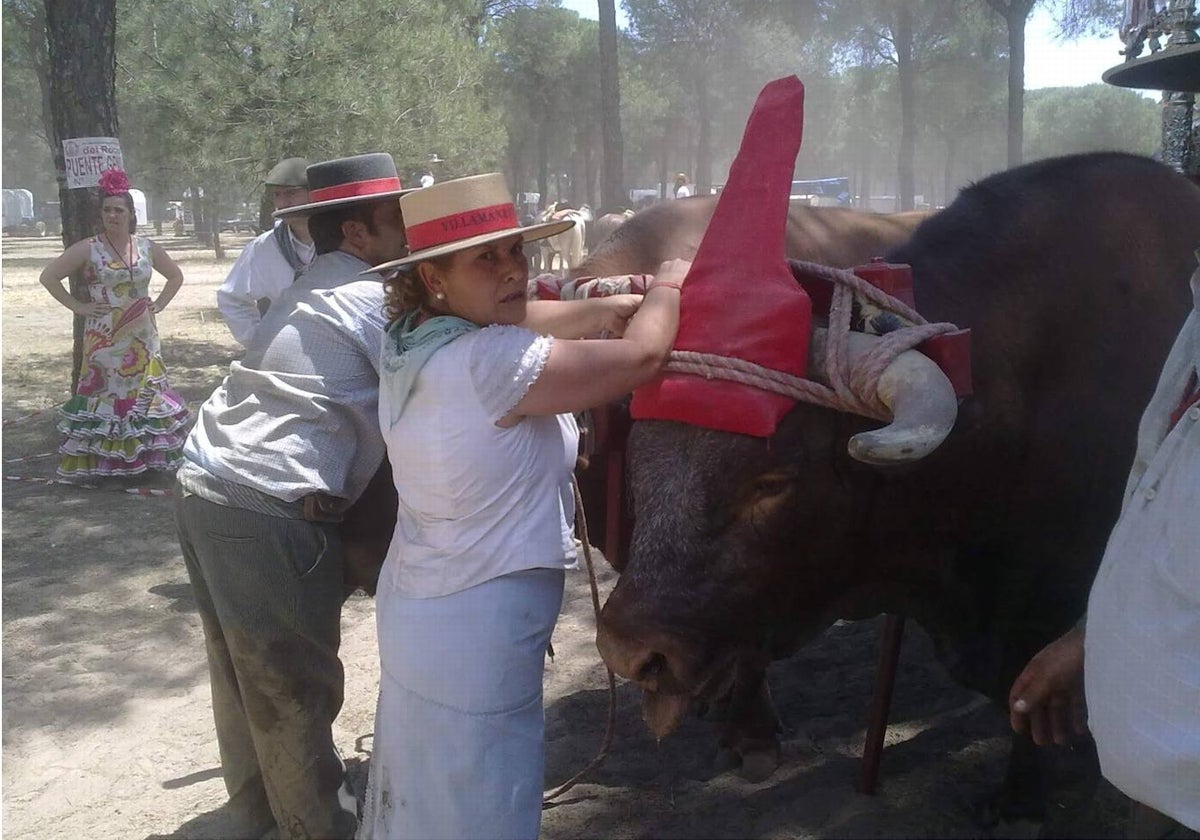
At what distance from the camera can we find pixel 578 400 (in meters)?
2.44

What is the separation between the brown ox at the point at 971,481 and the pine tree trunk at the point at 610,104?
15551 mm

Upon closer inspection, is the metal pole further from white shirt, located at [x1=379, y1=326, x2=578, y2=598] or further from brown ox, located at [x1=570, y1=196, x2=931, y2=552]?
white shirt, located at [x1=379, y1=326, x2=578, y2=598]

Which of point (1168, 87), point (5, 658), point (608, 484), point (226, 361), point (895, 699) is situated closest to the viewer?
point (1168, 87)

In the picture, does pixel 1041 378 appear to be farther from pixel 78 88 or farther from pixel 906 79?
pixel 906 79

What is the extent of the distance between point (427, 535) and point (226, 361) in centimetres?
1228

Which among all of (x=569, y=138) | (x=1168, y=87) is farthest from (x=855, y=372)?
(x=569, y=138)

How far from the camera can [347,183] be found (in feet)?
11.1

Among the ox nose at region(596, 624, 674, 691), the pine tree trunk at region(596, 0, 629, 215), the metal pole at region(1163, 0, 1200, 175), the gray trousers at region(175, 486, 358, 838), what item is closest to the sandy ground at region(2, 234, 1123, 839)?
the gray trousers at region(175, 486, 358, 838)

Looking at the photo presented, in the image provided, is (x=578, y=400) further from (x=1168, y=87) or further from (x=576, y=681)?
(x=576, y=681)

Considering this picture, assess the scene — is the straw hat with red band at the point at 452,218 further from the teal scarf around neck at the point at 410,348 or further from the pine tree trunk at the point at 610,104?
the pine tree trunk at the point at 610,104

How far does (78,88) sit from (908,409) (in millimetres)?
8689

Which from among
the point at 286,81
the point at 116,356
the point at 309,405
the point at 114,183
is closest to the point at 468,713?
the point at 309,405

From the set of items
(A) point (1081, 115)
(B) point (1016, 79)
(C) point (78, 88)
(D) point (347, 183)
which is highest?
(A) point (1081, 115)

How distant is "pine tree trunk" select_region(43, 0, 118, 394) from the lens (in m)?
8.79
